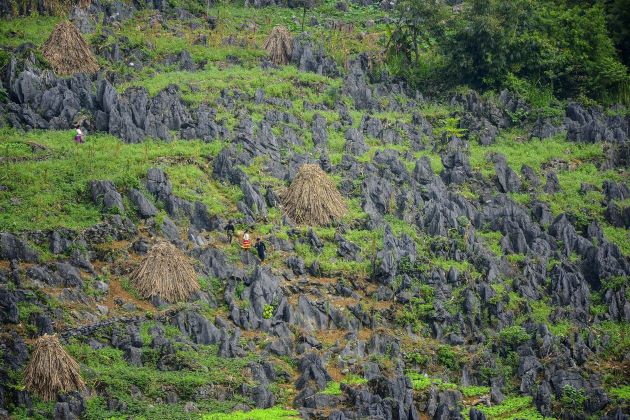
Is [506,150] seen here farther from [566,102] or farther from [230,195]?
[230,195]

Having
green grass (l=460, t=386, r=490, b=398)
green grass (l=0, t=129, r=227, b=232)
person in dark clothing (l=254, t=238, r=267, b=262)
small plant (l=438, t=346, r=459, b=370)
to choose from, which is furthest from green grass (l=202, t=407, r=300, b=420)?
green grass (l=0, t=129, r=227, b=232)

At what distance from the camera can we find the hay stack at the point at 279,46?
149ft

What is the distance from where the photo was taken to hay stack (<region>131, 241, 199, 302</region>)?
3138 cm

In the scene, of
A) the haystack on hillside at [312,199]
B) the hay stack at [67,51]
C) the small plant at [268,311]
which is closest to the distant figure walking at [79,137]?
the hay stack at [67,51]

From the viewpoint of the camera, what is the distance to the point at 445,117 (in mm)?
44062

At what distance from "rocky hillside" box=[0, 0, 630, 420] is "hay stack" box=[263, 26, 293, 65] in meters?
0.36

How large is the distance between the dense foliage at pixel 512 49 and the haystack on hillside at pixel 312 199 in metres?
10.8

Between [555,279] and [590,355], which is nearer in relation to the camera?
[590,355]

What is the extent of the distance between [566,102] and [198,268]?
60.9 ft

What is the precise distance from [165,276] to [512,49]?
19.5m

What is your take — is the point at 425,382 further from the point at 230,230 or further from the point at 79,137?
the point at 79,137

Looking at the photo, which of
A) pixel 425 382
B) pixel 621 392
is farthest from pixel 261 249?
pixel 621 392

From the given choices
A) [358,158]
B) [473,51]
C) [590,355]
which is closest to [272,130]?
[358,158]

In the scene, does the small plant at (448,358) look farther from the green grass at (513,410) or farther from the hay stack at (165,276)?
the hay stack at (165,276)
